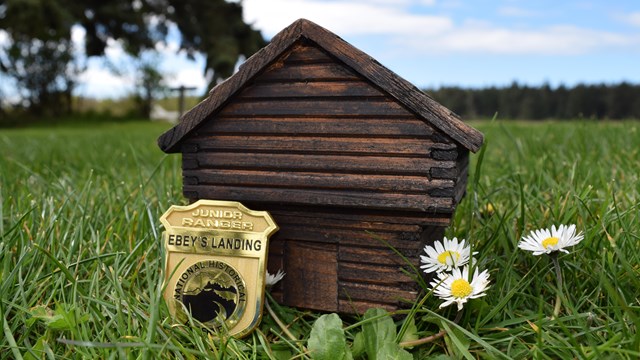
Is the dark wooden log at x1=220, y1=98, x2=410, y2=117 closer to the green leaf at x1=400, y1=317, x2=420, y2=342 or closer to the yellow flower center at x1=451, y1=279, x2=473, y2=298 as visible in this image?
the yellow flower center at x1=451, y1=279, x2=473, y2=298

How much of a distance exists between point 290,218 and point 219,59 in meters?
19.2

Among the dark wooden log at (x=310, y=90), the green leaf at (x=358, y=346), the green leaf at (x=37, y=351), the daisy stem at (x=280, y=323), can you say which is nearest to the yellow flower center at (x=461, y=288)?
the green leaf at (x=358, y=346)

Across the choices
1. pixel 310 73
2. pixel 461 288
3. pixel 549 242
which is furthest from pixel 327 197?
pixel 549 242

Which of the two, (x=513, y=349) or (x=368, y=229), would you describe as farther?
(x=368, y=229)

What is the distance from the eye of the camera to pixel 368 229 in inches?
81.7

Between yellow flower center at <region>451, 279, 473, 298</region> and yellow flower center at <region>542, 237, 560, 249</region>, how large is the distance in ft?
1.01

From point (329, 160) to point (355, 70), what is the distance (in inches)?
12.7

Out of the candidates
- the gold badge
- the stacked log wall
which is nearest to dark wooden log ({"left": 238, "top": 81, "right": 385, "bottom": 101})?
the stacked log wall

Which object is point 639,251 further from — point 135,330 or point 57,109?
point 57,109

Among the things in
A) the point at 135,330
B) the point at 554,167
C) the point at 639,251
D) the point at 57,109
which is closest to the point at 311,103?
the point at 135,330

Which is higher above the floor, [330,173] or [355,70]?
[355,70]

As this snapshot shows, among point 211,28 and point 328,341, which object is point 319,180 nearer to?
point 328,341

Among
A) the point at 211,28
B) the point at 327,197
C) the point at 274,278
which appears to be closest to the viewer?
the point at 327,197

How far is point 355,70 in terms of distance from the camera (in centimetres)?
195
